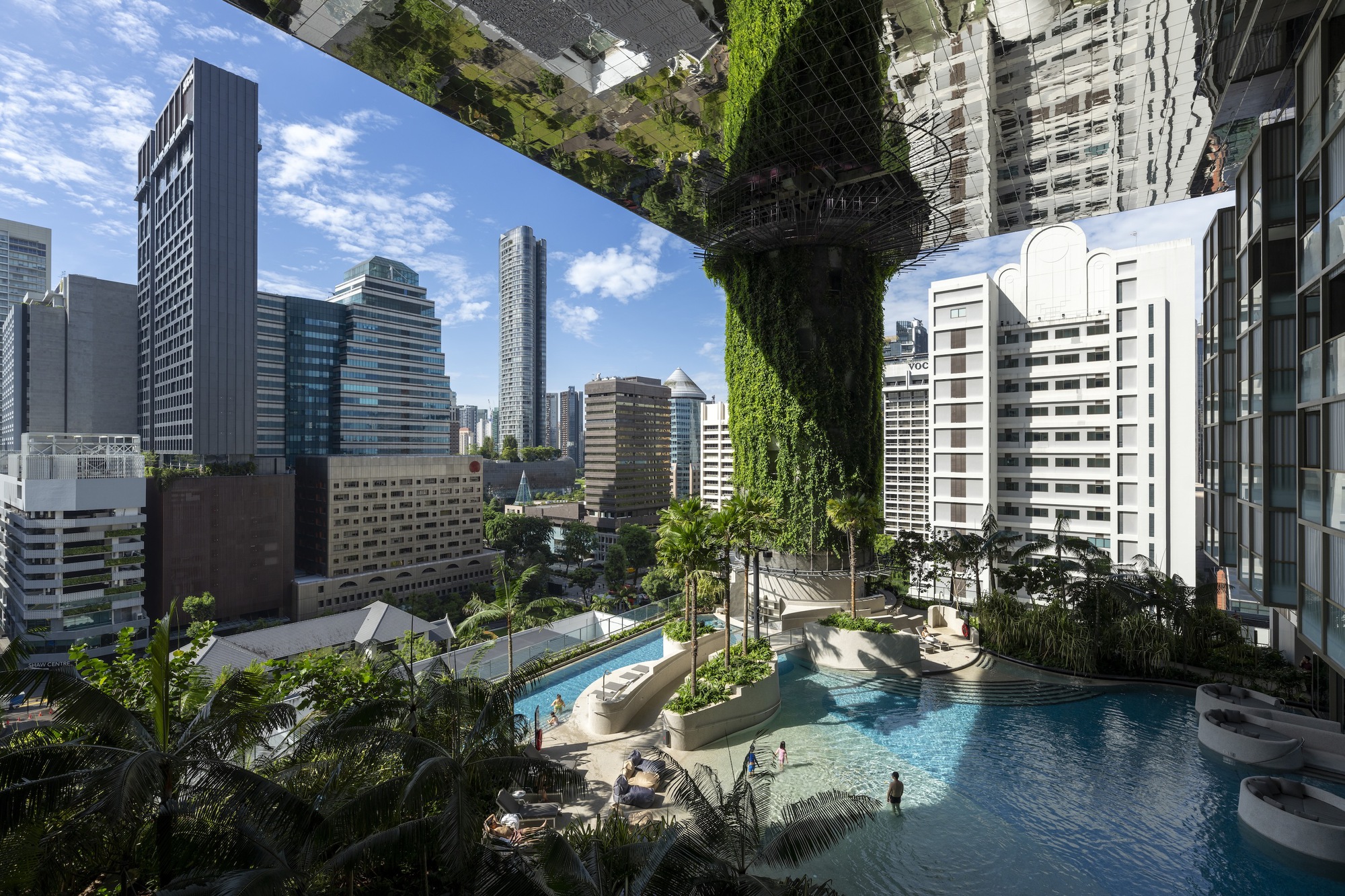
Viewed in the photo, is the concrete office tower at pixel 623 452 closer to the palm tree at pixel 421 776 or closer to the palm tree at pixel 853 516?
the palm tree at pixel 853 516

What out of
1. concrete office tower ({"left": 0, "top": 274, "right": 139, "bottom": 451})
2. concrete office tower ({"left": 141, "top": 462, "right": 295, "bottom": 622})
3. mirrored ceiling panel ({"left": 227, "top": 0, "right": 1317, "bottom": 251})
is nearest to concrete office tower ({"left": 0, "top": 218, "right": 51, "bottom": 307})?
concrete office tower ({"left": 0, "top": 274, "right": 139, "bottom": 451})

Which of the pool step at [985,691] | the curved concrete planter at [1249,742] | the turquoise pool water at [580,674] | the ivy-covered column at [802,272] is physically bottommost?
the pool step at [985,691]

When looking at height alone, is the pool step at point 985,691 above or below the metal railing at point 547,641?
below

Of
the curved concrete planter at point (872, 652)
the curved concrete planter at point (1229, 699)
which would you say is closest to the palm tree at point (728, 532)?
the curved concrete planter at point (872, 652)

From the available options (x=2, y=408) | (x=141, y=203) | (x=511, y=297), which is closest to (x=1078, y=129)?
(x=141, y=203)

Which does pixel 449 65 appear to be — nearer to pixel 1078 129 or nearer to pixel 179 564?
pixel 1078 129

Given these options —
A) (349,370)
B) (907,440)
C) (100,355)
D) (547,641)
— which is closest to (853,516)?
(547,641)

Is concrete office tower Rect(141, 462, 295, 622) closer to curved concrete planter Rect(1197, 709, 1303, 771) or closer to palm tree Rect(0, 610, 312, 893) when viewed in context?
palm tree Rect(0, 610, 312, 893)
